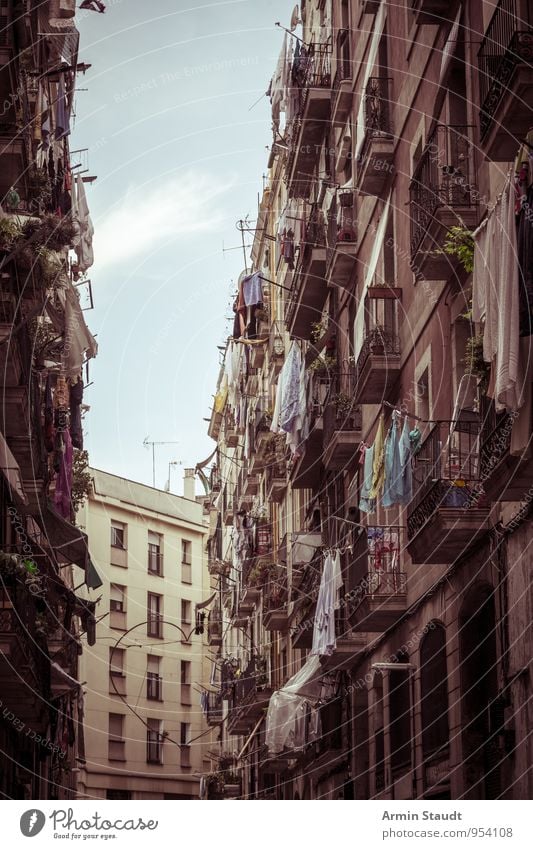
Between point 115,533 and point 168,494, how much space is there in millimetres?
4200

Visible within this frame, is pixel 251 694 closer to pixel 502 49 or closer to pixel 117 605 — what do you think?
pixel 117 605

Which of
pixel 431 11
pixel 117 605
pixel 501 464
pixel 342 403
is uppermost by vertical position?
pixel 117 605

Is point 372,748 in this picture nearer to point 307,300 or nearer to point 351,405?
point 351,405

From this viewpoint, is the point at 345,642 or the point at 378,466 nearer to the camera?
the point at 378,466

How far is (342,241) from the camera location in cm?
2752

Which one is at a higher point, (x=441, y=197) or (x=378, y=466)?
(x=441, y=197)

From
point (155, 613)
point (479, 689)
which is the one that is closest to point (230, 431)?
point (155, 613)

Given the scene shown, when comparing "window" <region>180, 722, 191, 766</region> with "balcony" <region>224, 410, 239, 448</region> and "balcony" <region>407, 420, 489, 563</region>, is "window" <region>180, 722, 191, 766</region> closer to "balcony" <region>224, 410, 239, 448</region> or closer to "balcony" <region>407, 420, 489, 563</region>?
"balcony" <region>224, 410, 239, 448</region>

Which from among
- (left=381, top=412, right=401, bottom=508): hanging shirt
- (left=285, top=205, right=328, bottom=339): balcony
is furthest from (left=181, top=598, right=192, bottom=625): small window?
(left=381, top=412, right=401, bottom=508): hanging shirt

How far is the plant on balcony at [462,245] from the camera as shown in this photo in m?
16.4

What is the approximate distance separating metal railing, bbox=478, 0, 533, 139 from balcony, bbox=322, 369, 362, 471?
10149mm

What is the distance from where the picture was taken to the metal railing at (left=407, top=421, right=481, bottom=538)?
655 inches

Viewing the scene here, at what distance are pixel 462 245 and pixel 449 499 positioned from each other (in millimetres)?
2605
